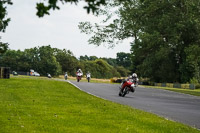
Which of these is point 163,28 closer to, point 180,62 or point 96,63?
point 180,62

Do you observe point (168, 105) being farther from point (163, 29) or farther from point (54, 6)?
point (163, 29)

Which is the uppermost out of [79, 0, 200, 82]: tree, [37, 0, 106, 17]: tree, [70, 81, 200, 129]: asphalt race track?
[79, 0, 200, 82]: tree

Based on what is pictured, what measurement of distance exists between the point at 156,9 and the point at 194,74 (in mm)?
16672

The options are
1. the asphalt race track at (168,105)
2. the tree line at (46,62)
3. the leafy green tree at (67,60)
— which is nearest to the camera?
the asphalt race track at (168,105)

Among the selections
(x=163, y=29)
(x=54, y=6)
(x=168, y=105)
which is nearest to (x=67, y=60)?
(x=163, y=29)

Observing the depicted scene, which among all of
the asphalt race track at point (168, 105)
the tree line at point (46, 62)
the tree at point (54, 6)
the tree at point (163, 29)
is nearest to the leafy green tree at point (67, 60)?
the tree line at point (46, 62)

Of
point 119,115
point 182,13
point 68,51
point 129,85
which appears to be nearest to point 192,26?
point 182,13

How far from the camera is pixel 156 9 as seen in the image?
4069cm

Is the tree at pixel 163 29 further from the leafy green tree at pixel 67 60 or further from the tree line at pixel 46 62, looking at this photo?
the leafy green tree at pixel 67 60

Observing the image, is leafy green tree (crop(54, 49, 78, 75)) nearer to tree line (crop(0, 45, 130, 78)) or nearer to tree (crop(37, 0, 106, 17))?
tree line (crop(0, 45, 130, 78))

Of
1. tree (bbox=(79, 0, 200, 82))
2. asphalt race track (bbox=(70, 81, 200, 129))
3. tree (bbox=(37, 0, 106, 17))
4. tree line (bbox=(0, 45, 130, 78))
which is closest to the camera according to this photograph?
tree (bbox=(37, 0, 106, 17))

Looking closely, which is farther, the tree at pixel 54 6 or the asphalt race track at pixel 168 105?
the asphalt race track at pixel 168 105

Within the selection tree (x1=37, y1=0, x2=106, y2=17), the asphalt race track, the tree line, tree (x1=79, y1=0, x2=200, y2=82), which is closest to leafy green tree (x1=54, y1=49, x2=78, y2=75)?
the tree line

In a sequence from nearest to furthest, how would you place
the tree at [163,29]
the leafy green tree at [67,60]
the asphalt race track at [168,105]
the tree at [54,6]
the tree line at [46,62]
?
the tree at [54,6] < the asphalt race track at [168,105] < the tree at [163,29] < the tree line at [46,62] < the leafy green tree at [67,60]
